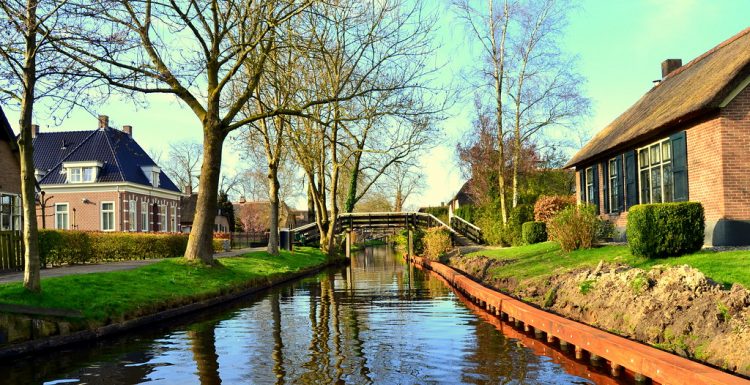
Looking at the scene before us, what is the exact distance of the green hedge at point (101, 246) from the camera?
73.8 ft

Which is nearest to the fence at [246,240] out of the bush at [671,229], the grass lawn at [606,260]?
the grass lawn at [606,260]

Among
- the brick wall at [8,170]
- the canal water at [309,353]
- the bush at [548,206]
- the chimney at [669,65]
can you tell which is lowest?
the canal water at [309,353]

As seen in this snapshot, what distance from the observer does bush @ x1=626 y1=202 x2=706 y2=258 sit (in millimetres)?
14430

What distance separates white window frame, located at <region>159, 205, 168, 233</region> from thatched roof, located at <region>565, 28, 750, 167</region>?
36793 millimetres

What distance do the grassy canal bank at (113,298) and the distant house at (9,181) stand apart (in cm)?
884

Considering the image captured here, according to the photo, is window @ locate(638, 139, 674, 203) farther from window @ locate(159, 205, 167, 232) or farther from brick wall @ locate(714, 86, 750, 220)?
window @ locate(159, 205, 167, 232)

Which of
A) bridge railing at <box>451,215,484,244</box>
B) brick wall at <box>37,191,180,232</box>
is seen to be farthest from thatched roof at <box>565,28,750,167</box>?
brick wall at <box>37,191,180,232</box>

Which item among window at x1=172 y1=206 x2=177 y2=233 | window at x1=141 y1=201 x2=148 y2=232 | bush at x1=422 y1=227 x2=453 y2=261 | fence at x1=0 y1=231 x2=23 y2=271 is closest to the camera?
fence at x1=0 y1=231 x2=23 y2=271

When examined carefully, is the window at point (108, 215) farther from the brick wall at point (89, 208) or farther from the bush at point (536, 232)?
the bush at point (536, 232)

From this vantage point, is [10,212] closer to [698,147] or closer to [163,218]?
[698,147]

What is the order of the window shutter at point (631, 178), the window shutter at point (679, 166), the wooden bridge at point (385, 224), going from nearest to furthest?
1. the window shutter at point (679, 166)
2. the window shutter at point (631, 178)
3. the wooden bridge at point (385, 224)

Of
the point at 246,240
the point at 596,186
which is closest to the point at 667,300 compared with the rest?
the point at 596,186

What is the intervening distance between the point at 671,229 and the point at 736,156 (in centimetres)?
368

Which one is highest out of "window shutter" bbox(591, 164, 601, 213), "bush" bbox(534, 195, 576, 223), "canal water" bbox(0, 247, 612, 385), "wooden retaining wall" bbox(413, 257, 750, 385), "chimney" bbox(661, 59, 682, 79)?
"chimney" bbox(661, 59, 682, 79)
